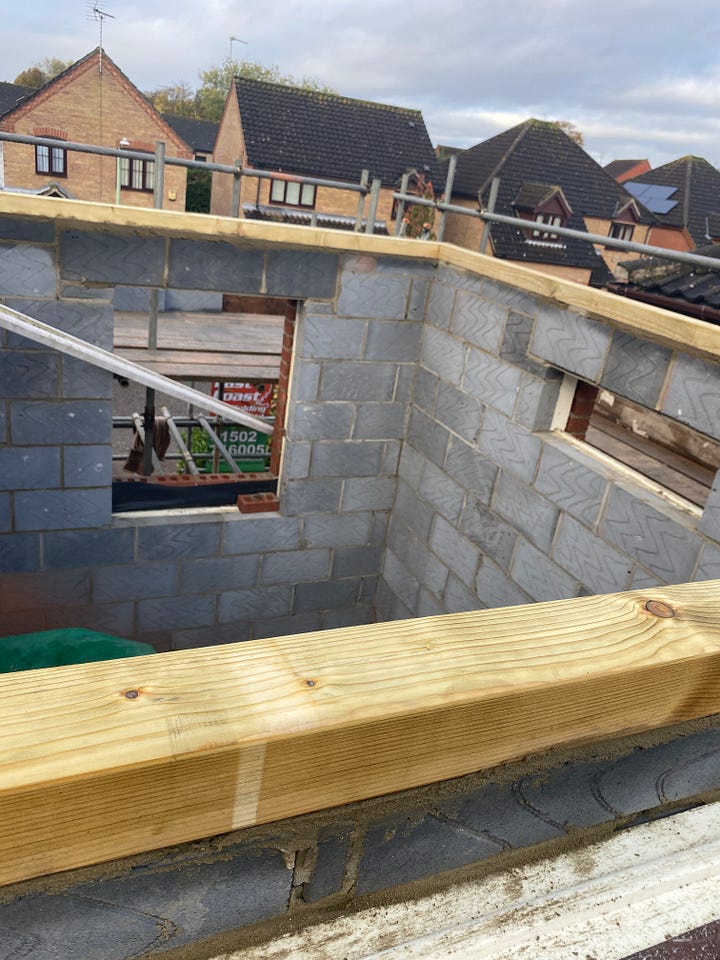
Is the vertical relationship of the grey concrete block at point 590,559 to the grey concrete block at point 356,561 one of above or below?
above

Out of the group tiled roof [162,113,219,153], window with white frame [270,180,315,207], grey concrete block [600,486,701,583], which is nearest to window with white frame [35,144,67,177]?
window with white frame [270,180,315,207]

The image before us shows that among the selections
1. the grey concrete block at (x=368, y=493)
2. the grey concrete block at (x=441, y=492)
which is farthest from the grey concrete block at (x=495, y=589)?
the grey concrete block at (x=368, y=493)

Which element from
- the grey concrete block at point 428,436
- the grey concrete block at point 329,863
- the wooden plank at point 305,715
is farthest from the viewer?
the grey concrete block at point 428,436

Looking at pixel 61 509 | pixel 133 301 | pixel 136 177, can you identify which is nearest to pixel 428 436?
pixel 61 509

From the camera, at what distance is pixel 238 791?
950 mm

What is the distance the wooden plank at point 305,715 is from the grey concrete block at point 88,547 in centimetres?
495

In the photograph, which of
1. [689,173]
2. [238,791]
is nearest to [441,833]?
[238,791]

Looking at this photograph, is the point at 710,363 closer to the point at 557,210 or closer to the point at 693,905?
the point at 693,905

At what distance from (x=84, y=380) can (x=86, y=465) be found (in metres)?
0.67

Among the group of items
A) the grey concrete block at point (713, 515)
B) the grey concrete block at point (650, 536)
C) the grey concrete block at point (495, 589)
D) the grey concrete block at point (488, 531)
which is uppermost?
the grey concrete block at point (713, 515)

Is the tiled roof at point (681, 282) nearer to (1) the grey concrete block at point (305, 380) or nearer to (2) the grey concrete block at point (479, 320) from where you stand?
(2) the grey concrete block at point (479, 320)

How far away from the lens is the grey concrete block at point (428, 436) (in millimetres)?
5824

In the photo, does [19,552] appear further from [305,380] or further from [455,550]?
[455,550]

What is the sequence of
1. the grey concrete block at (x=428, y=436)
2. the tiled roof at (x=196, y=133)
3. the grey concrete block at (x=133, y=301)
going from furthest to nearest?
the tiled roof at (x=196, y=133), the grey concrete block at (x=133, y=301), the grey concrete block at (x=428, y=436)
